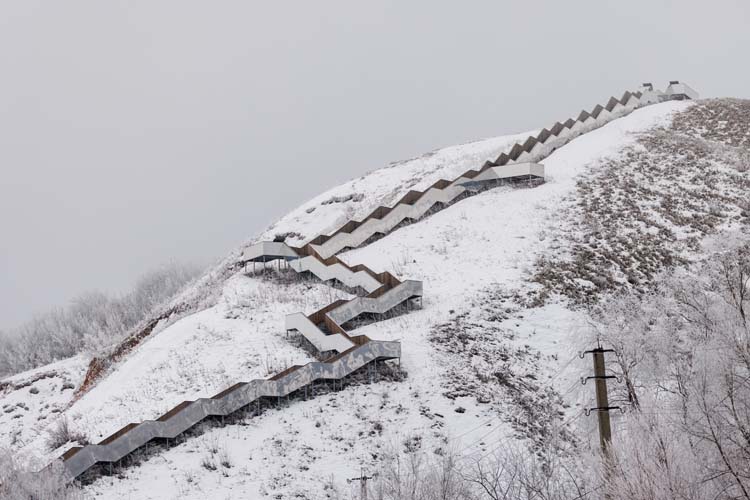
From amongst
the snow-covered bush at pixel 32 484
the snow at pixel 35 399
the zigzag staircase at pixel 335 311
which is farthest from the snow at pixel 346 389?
the snow at pixel 35 399

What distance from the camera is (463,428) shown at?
20625 millimetres

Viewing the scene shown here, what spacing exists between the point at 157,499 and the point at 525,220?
21951 millimetres

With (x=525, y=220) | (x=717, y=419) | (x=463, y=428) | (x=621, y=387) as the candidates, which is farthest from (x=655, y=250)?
(x=717, y=419)

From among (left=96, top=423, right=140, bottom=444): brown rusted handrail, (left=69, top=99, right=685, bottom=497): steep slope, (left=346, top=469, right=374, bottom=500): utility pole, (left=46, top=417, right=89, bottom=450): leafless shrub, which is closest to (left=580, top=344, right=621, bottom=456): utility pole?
(left=69, top=99, right=685, bottom=497): steep slope

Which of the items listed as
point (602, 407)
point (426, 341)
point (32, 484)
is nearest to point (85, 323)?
point (426, 341)

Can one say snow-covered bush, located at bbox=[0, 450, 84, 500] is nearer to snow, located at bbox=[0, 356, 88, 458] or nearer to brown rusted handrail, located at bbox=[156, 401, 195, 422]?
brown rusted handrail, located at bbox=[156, 401, 195, 422]

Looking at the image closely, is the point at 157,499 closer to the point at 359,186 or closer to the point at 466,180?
the point at 466,180

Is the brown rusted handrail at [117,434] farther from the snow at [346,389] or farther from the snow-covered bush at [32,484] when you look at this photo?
the snow-covered bush at [32,484]

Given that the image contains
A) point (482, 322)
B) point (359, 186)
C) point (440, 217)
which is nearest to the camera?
point (482, 322)

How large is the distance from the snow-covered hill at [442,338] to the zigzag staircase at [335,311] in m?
0.60

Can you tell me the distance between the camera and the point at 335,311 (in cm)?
2708

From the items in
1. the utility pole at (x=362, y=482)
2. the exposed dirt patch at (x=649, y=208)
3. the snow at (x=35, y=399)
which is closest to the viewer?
the utility pole at (x=362, y=482)

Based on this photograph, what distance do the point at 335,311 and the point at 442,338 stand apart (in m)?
4.17

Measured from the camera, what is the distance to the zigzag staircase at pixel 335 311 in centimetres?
1997
